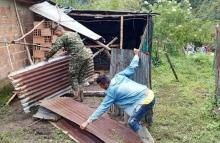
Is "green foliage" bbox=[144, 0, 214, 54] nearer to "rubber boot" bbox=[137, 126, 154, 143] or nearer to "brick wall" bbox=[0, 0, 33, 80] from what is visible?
"brick wall" bbox=[0, 0, 33, 80]

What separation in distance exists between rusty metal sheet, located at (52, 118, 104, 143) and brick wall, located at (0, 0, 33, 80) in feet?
8.41

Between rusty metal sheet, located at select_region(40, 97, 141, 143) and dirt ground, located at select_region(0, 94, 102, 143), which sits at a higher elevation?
Answer: rusty metal sheet, located at select_region(40, 97, 141, 143)

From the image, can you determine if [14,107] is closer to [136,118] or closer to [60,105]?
[60,105]

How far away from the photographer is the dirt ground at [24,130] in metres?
7.17

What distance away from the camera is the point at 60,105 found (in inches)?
320

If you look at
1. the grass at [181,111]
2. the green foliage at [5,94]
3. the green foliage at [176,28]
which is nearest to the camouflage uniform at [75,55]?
the green foliage at [5,94]

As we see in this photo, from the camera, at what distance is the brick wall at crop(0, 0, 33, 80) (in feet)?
31.7

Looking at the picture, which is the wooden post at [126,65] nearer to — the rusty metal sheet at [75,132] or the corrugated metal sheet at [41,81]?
the rusty metal sheet at [75,132]

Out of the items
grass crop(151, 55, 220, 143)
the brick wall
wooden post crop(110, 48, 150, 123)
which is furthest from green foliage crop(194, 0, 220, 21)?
wooden post crop(110, 48, 150, 123)

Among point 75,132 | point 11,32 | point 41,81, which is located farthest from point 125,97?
point 11,32

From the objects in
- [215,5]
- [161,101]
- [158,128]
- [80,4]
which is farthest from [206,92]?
[215,5]

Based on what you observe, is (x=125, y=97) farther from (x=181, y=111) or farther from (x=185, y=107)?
(x=185, y=107)

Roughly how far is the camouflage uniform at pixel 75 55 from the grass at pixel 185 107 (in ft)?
6.41

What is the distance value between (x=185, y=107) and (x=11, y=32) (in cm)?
467
